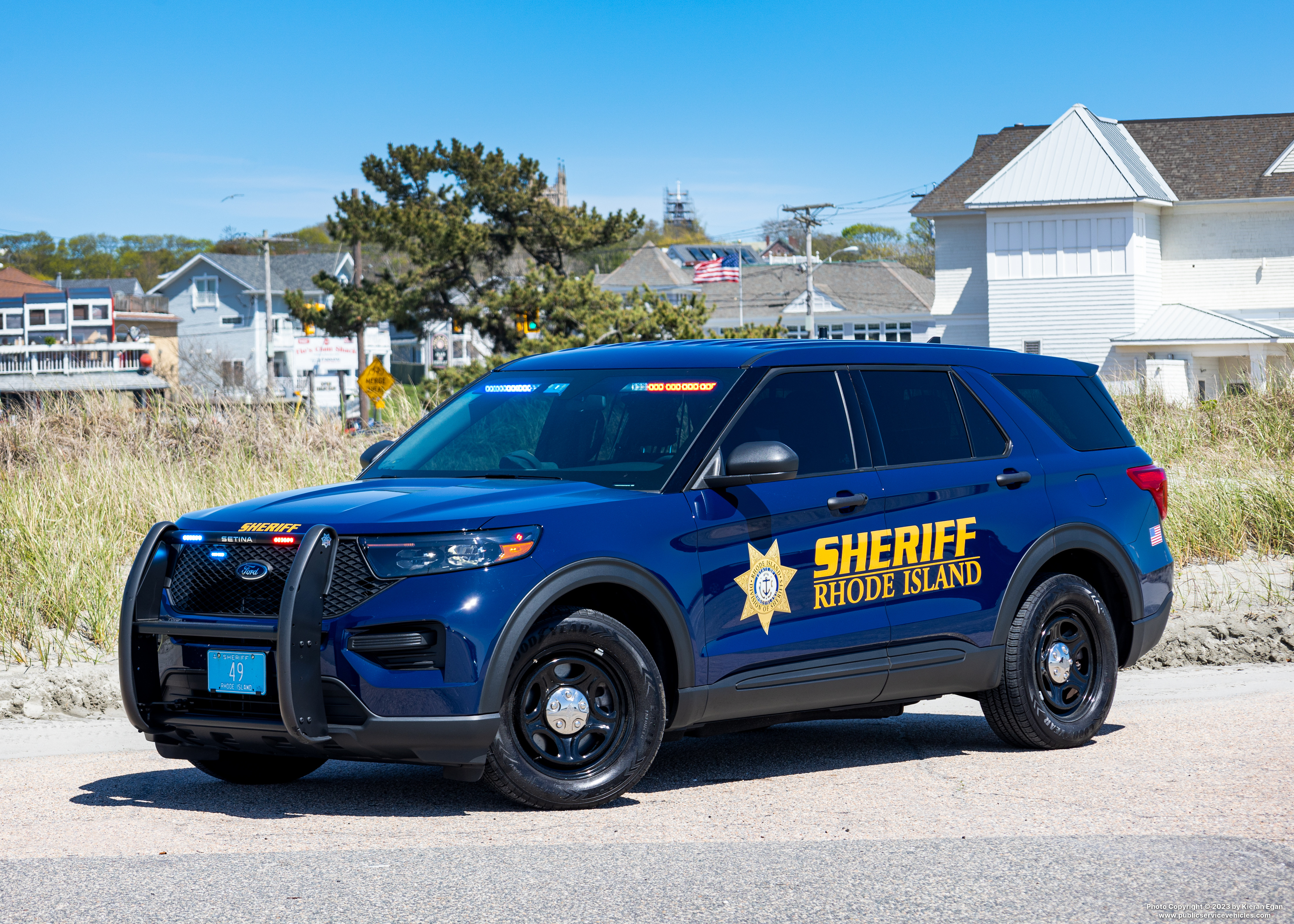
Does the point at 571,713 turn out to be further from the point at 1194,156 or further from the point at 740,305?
the point at 740,305

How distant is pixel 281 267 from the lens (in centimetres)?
8488

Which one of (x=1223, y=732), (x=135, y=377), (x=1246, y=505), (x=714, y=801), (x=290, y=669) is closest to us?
(x=290, y=669)

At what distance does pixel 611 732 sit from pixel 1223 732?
3460 millimetres

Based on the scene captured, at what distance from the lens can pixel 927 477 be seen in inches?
269

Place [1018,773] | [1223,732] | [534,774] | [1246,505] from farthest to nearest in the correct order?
[1246,505], [1223,732], [1018,773], [534,774]

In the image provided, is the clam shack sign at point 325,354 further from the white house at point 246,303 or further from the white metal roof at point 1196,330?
the white metal roof at point 1196,330

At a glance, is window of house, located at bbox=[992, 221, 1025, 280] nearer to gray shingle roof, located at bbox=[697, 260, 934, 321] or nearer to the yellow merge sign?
the yellow merge sign

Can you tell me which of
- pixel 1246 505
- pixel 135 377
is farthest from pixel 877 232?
pixel 1246 505

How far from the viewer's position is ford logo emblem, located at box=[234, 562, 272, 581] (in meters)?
5.51

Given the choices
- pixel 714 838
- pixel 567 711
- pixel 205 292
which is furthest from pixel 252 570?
pixel 205 292

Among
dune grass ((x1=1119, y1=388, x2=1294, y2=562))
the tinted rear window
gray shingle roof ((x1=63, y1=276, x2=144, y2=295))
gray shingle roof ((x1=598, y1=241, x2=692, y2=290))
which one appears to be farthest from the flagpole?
the tinted rear window

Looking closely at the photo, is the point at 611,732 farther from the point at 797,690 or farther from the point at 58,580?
the point at 58,580

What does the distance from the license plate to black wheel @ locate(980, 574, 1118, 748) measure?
350cm

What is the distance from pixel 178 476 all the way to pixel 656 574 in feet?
31.0
